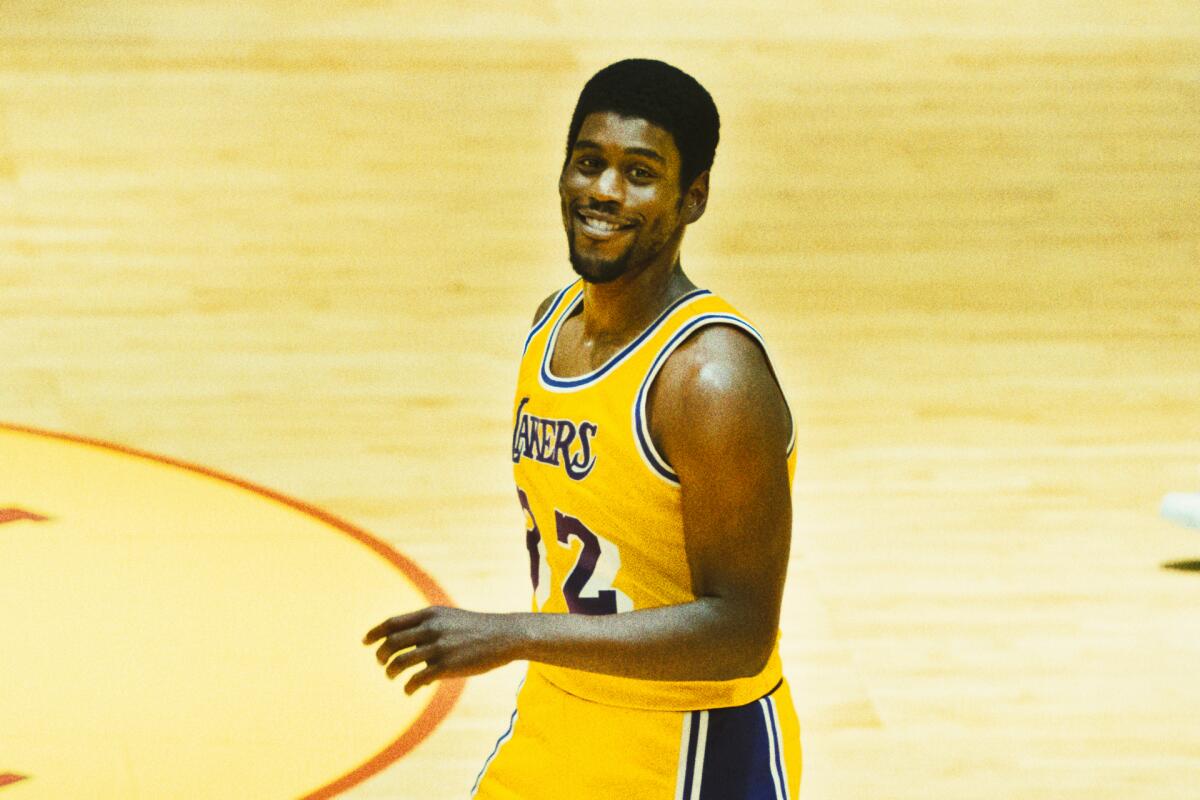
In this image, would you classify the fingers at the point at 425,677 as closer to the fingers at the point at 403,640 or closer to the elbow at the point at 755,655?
the fingers at the point at 403,640

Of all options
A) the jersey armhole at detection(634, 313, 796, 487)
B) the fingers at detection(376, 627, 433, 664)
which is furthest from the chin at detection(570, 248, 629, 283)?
the fingers at detection(376, 627, 433, 664)

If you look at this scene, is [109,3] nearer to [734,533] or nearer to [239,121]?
[239,121]

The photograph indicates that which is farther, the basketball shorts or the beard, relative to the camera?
the basketball shorts

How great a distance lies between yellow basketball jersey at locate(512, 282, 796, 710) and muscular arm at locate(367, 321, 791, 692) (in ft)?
0.11

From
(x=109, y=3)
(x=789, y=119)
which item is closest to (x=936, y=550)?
(x=789, y=119)

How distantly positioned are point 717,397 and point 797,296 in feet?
18.3

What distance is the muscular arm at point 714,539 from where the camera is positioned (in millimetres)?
2102

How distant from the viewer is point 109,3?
9000 mm

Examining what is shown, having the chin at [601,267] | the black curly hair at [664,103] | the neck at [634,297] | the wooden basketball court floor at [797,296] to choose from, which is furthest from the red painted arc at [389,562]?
the black curly hair at [664,103]

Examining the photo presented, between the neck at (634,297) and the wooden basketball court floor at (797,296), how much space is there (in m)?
1.94

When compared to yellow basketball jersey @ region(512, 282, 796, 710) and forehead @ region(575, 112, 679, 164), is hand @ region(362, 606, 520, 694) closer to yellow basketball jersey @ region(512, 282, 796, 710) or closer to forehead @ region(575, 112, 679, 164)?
yellow basketball jersey @ region(512, 282, 796, 710)

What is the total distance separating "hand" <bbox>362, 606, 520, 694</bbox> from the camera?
1.98 meters

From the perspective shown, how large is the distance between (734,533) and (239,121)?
21.5 feet

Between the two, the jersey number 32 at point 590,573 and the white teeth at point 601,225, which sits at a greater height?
the white teeth at point 601,225
